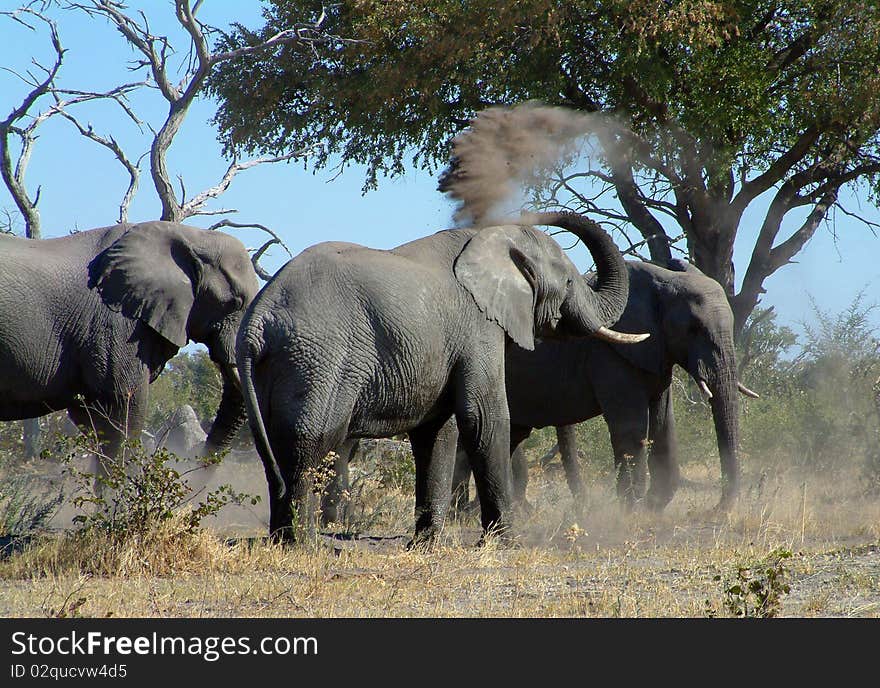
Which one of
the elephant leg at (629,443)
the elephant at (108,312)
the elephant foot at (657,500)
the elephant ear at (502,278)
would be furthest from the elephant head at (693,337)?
the elephant at (108,312)

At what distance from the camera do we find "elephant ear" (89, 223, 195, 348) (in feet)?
31.5

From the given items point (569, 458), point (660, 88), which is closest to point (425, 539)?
point (569, 458)

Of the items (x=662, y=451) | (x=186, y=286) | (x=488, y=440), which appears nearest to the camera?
(x=488, y=440)

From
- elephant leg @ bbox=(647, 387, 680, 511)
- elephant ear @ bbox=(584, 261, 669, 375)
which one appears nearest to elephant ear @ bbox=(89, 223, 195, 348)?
elephant ear @ bbox=(584, 261, 669, 375)

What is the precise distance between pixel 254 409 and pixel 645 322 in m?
4.78

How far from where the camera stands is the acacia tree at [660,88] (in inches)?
611

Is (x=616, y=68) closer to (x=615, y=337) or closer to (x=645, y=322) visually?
(x=645, y=322)

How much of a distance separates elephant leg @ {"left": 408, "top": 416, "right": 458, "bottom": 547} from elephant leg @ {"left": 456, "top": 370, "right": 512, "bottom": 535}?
290 mm

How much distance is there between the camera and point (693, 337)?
1130 centimetres

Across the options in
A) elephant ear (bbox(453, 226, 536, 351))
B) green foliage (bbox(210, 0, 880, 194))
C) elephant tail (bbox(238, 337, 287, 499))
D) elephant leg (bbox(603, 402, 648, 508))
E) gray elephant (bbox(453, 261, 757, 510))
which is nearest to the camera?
elephant tail (bbox(238, 337, 287, 499))

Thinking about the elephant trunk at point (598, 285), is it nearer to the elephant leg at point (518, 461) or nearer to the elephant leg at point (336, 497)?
the elephant leg at point (336, 497)

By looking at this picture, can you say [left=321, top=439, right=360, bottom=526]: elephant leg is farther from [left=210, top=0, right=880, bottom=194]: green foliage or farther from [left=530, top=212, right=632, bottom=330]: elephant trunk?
[left=210, top=0, right=880, bottom=194]: green foliage

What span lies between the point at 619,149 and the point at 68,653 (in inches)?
489

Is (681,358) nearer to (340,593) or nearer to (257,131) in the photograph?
(340,593)
